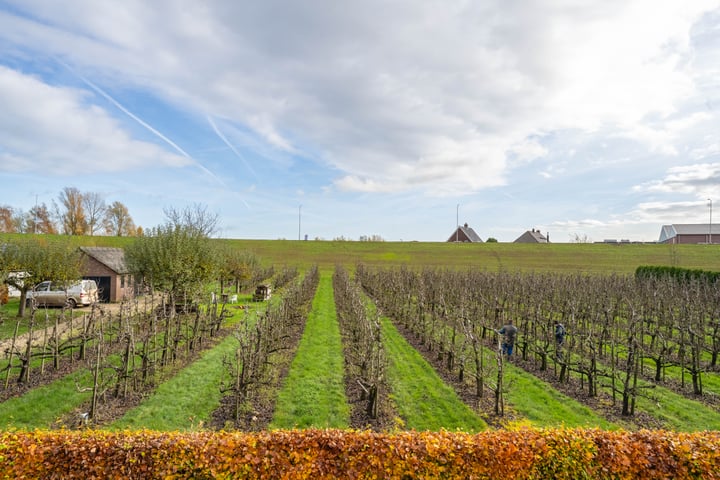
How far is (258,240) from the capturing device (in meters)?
81.6

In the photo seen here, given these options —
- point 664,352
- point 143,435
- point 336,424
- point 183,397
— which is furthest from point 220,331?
point 664,352

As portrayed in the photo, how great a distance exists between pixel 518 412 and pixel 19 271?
24590 millimetres

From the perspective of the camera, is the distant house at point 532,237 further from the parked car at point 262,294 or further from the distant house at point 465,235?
the parked car at point 262,294

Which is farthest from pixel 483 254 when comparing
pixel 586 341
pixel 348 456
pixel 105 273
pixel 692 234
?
pixel 348 456

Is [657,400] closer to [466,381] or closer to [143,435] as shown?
[466,381]

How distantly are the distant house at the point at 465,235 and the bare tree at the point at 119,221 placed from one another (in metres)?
69.1

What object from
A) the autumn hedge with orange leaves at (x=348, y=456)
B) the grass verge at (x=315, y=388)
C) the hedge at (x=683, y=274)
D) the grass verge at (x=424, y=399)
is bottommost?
the grass verge at (x=424, y=399)

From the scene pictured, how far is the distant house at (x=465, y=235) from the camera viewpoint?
8775 centimetres

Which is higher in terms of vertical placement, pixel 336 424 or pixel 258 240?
pixel 258 240

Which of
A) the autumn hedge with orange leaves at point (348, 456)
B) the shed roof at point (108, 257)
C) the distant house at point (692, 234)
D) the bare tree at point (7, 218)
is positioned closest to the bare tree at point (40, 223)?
the bare tree at point (7, 218)

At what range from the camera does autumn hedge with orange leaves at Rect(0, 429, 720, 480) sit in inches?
203

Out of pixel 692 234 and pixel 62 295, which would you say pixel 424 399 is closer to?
pixel 62 295

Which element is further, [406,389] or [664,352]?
[664,352]

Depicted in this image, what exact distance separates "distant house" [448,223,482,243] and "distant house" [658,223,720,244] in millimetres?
38616
